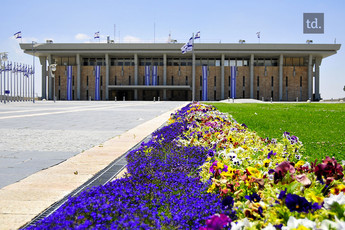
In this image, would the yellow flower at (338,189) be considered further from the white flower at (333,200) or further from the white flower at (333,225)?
the white flower at (333,225)

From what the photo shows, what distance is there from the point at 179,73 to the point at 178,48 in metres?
5.67

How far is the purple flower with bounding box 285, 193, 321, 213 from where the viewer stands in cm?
197

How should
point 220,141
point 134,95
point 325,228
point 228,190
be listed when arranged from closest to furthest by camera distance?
1. point 325,228
2. point 228,190
3. point 220,141
4. point 134,95

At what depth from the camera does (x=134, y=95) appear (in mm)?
70625

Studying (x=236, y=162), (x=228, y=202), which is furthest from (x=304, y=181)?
(x=236, y=162)

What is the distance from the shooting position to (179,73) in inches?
2739

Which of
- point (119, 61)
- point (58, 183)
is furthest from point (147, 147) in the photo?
point (119, 61)

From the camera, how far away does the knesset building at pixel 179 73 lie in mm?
67375

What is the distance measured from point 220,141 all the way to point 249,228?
3460mm

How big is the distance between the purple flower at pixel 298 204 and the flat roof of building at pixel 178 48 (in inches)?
2558

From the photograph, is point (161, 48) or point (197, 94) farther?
point (197, 94)

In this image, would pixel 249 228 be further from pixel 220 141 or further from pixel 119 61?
pixel 119 61

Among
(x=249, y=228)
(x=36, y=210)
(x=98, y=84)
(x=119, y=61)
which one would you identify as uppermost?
(x=119, y=61)

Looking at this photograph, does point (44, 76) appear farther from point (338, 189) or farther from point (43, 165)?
point (338, 189)
